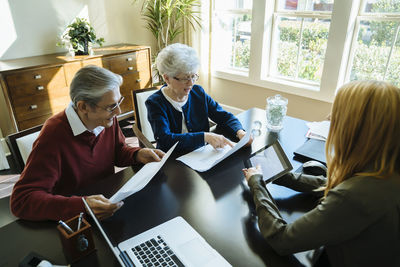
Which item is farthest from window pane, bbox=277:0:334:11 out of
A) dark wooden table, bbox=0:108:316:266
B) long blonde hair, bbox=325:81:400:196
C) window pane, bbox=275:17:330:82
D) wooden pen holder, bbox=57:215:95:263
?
wooden pen holder, bbox=57:215:95:263

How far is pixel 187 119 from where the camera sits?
73.5 inches

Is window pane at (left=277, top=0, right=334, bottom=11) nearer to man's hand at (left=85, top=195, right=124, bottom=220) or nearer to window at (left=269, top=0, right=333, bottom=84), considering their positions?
window at (left=269, top=0, right=333, bottom=84)

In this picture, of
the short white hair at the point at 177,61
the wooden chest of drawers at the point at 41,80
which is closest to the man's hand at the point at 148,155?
the short white hair at the point at 177,61

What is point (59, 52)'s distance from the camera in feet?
11.4

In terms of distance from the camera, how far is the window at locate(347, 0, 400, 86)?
2.59 meters

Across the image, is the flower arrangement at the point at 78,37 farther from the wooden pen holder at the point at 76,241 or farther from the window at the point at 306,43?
the wooden pen holder at the point at 76,241

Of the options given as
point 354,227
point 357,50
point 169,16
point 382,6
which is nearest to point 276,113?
point 354,227

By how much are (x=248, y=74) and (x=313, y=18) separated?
39.5 inches

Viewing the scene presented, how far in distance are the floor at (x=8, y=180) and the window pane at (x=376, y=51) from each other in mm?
2603

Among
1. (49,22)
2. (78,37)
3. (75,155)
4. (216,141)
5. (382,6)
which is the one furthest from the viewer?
(49,22)

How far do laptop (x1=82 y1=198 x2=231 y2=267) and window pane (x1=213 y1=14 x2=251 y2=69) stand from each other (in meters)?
3.21

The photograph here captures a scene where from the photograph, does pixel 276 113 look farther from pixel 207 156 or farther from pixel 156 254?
pixel 156 254

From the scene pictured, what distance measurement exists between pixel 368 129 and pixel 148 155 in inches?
39.2

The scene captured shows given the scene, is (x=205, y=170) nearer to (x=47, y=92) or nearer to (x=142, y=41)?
(x=47, y=92)
